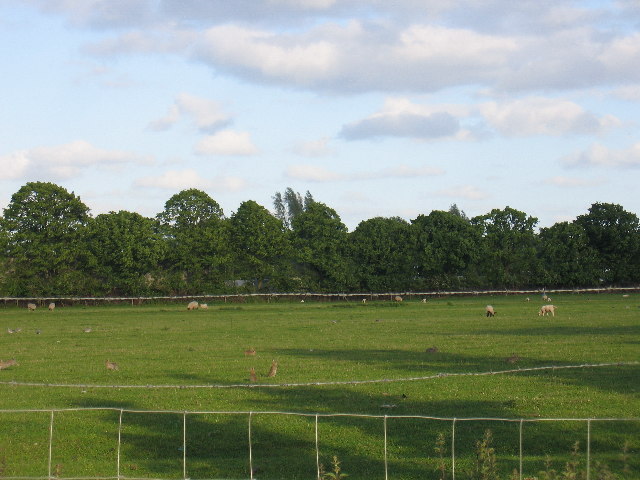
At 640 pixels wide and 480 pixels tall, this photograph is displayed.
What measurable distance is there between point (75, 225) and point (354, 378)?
207ft

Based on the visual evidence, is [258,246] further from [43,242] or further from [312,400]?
[312,400]

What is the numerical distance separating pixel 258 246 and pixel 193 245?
6542 millimetres

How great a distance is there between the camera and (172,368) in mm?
25906

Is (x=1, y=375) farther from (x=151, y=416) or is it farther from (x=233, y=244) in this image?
(x=233, y=244)

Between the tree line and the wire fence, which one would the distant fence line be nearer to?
the tree line

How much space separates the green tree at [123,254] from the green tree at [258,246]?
316 inches

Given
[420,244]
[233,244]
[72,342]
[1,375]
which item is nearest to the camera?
[1,375]

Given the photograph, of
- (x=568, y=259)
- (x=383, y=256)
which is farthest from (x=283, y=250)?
(x=568, y=259)

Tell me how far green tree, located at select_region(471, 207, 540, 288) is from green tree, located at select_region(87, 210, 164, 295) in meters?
34.7

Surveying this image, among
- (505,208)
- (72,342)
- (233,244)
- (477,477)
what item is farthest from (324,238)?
(477,477)

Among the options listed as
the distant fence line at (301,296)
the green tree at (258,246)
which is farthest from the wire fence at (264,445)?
the green tree at (258,246)

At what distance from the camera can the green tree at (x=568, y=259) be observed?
90.4m

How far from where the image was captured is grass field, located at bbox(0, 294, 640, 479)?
1463 cm

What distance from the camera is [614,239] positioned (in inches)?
3691
